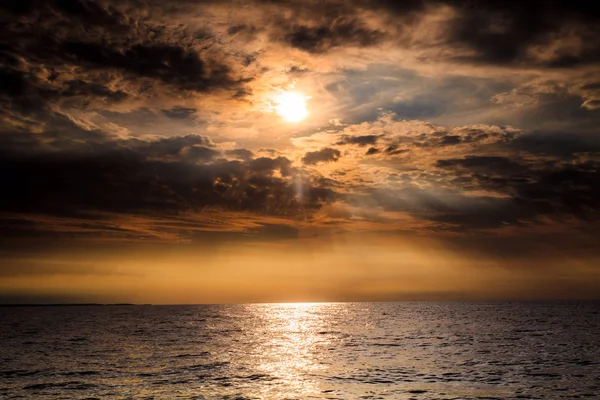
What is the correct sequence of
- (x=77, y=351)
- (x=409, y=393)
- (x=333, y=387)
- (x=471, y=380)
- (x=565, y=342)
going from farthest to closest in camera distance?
(x=565, y=342)
(x=77, y=351)
(x=471, y=380)
(x=333, y=387)
(x=409, y=393)

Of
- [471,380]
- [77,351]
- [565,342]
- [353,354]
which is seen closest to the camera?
[471,380]

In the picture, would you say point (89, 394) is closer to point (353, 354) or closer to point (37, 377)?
point (37, 377)

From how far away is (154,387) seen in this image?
3606cm

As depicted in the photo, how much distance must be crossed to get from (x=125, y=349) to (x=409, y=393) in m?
42.5

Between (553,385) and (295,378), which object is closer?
(553,385)

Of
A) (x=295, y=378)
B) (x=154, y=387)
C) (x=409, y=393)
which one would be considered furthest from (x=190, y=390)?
(x=409, y=393)

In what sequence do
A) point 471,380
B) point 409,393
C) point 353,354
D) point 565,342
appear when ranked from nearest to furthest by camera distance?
1. point 409,393
2. point 471,380
3. point 353,354
4. point 565,342

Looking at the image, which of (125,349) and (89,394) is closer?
(89,394)

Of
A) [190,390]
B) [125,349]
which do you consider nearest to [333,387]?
[190,390]

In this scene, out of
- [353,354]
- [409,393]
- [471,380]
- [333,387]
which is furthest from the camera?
[353,354]

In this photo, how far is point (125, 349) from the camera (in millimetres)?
63750

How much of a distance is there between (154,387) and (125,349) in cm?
3049

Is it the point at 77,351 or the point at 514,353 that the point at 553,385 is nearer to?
the point at 514,353

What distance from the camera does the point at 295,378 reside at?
4038 centimetres
